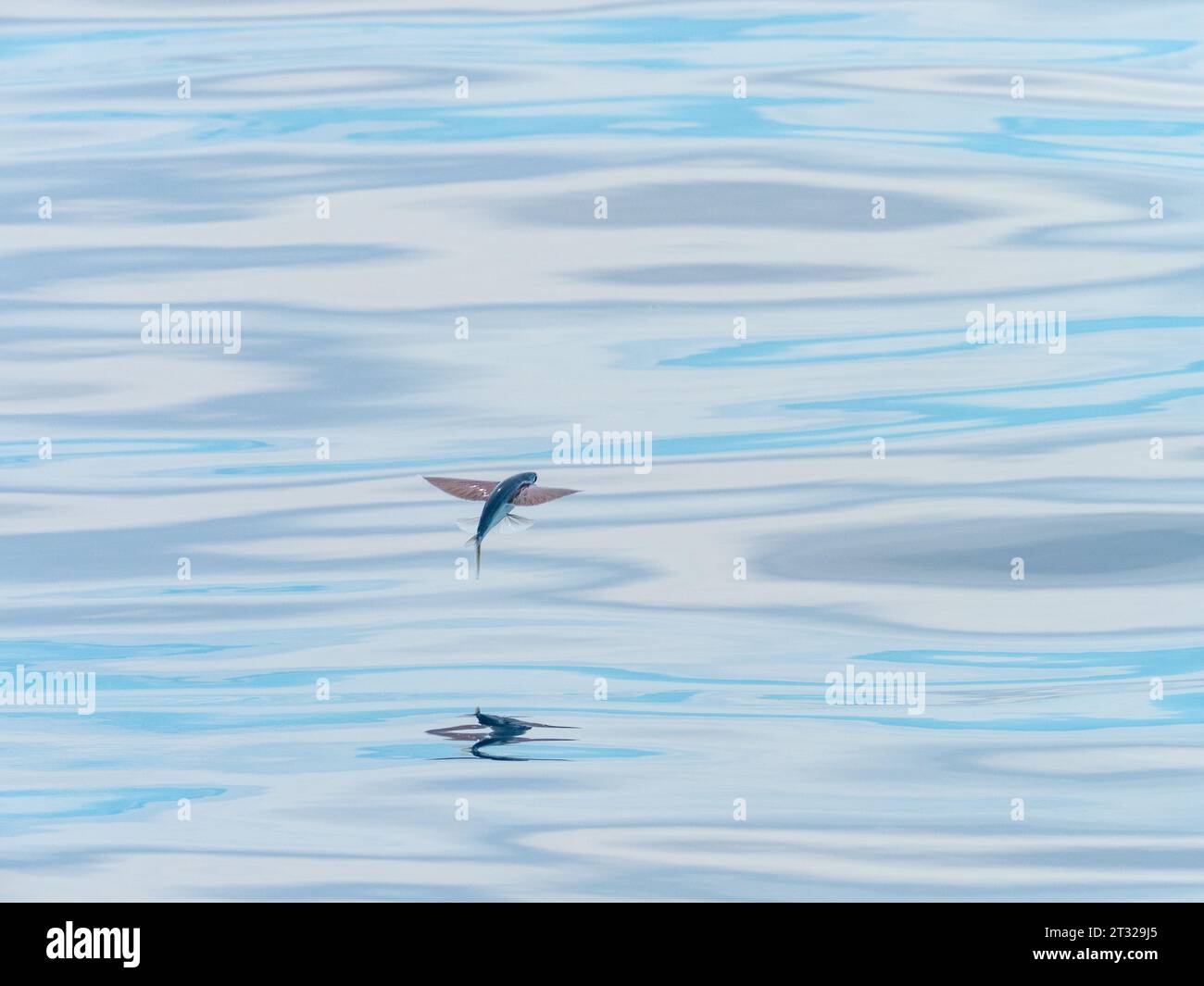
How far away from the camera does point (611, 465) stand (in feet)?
14.0

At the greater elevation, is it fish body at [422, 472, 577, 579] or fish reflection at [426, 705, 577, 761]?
fish body at [422, 472, 577, 579]

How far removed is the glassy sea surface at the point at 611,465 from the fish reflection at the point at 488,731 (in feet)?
0.06

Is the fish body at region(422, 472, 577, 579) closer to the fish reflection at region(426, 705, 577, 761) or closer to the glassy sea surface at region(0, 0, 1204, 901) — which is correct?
the glassy sea surface at region(0, 0, 1204, 901)

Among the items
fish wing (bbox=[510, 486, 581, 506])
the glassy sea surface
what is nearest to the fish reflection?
the glassy sea surface

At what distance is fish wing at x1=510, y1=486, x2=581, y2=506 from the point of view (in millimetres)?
4188

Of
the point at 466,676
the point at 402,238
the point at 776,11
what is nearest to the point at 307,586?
the point at 466,676

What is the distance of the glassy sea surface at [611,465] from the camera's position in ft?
13.6

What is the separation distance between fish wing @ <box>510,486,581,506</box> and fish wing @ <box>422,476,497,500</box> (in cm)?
9

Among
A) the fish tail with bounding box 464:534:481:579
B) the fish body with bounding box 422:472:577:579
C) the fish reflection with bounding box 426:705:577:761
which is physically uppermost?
the fish body with bounding box 422:472:577:579

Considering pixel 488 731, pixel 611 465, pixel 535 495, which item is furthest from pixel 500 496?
pixel 488 731

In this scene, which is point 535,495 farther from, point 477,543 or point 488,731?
point 488,731

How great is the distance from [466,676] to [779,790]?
1072 mm

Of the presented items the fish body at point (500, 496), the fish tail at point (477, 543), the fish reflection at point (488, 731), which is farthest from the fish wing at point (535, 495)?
the fish reflection at point (488, 731)

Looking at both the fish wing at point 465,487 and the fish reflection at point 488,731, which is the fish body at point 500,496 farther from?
the fish reflection at point 488,731
